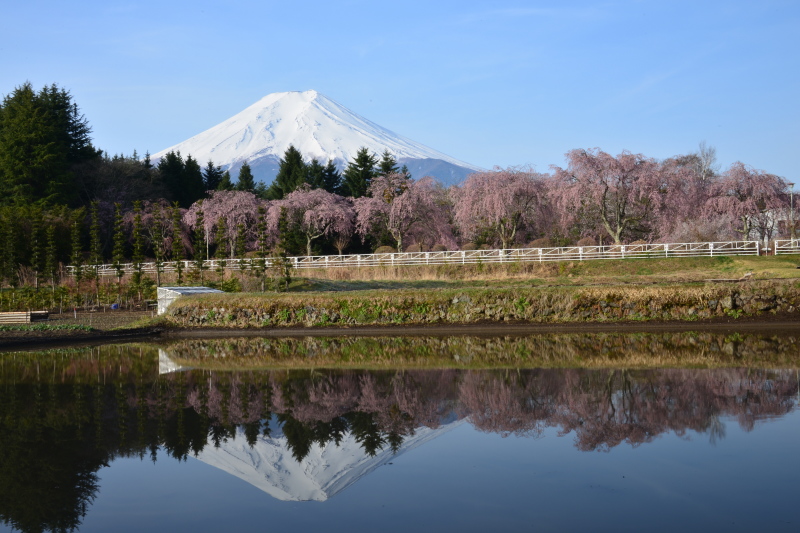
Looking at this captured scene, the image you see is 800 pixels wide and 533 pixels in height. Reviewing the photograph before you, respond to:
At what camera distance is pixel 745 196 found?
1948 inches

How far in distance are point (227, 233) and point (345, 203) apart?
9.57 m

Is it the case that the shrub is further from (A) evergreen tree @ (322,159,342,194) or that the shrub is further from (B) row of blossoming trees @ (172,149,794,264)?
(A) evergreen tree @ (322,159,342,194)

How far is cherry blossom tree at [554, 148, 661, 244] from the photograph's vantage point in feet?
156

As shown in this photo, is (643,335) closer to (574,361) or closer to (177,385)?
(574,361)

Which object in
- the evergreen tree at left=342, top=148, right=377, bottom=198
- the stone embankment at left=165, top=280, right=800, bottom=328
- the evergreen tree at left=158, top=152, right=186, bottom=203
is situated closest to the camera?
the stone embankment at left=165, top=280, right=800, bottom=328

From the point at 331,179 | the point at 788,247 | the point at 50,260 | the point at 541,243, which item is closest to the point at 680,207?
the point at 541,243

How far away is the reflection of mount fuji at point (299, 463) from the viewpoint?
841 cm

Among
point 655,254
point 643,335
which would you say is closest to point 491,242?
point 655,254

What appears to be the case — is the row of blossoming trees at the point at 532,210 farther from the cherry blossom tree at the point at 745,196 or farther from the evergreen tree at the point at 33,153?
the evergreen tree at the point at 33,153

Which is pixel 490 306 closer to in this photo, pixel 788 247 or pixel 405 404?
pixel 405 404

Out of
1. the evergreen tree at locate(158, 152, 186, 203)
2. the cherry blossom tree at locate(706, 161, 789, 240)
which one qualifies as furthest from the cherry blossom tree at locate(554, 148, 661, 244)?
the evergreen tree at locate(158, 152, 186, 203)

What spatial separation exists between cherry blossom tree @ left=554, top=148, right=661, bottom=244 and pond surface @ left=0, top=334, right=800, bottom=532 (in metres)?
33.0

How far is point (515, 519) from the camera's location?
702 cm

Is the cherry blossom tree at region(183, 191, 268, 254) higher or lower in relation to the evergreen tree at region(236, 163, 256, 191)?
lower
